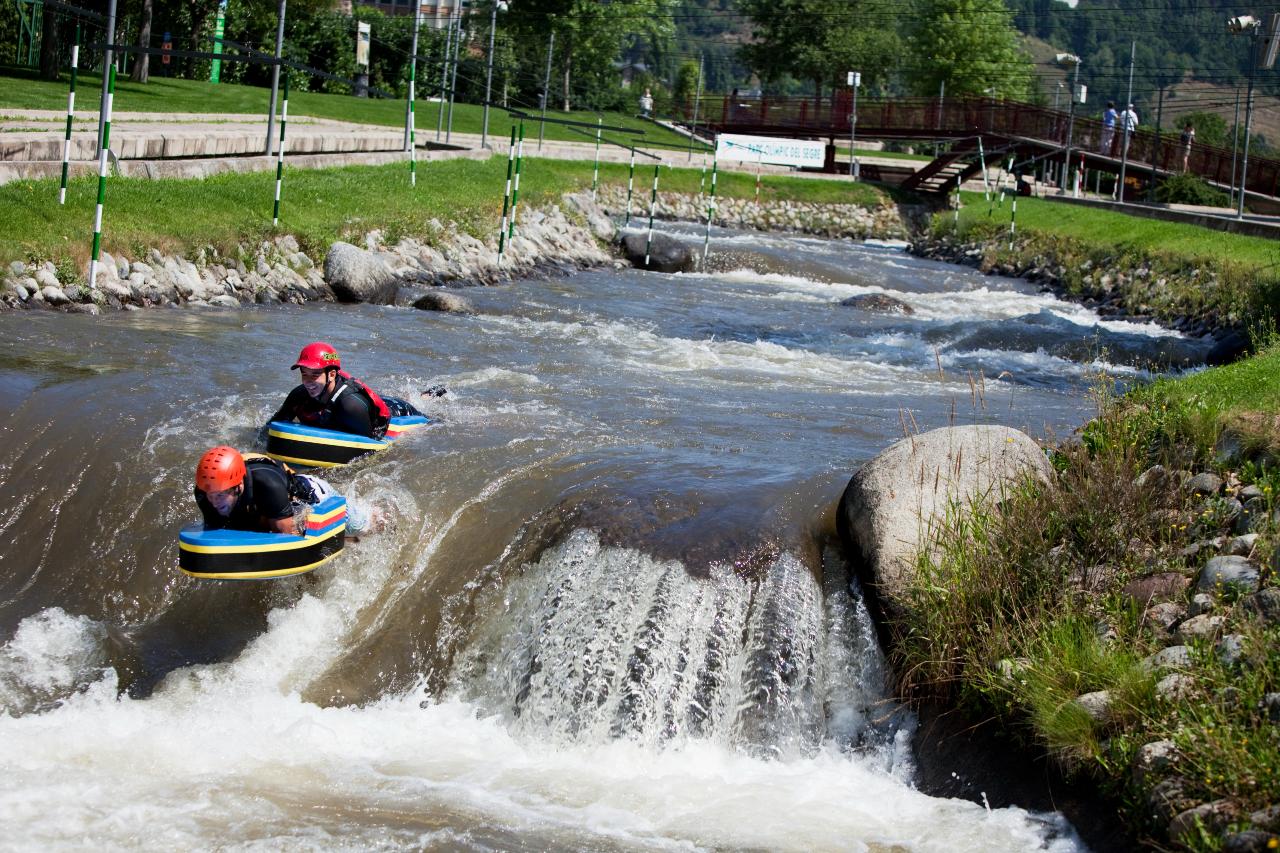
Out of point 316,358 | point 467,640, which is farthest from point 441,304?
point 467,640

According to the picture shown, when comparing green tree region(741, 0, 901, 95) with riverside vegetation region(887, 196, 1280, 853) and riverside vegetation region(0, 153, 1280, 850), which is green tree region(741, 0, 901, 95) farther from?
riverside vegetation region(887, 196, 1280, 853)

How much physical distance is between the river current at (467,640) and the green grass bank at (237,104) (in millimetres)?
13276

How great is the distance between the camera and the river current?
737 centimetres

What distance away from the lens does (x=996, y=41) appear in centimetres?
7212

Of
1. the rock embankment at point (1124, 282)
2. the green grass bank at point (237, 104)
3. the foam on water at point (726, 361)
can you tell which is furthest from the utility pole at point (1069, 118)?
the foam on water at point (726, 361)

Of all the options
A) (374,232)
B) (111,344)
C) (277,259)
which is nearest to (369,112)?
(374,232)

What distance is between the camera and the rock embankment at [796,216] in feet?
132

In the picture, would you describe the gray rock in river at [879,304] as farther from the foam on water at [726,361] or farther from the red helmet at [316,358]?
the red helmet at [316,358]

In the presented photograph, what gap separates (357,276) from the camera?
19391 mm

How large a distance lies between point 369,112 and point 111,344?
30.4 metres

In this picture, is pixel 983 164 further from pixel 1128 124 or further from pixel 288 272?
pixel 288 272

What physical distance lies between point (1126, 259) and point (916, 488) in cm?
1963

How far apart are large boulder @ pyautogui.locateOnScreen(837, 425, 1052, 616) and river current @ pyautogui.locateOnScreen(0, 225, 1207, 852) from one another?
308 mm

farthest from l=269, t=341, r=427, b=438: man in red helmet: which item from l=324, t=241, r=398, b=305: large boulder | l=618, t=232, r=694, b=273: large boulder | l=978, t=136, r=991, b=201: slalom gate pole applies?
l=978, t=136, r=991, b=201: slalom gate pole
